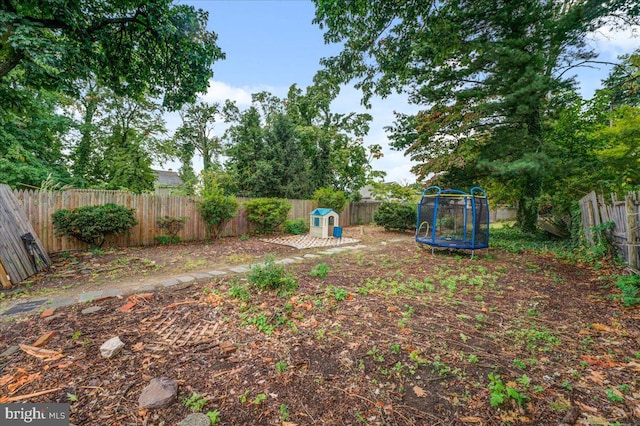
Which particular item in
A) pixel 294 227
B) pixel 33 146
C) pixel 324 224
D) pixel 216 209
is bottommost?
pixel 294 227

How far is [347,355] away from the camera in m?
2.25

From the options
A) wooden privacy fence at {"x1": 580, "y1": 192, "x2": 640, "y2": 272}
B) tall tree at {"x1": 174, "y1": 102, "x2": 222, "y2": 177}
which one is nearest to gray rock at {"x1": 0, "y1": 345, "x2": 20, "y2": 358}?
wooden privacy fence at {"x1": 580, "y1": 192, "x2": 640, "y2": 272}

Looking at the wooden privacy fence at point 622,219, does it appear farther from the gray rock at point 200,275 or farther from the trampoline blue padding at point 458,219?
the gray rock at point 200,275

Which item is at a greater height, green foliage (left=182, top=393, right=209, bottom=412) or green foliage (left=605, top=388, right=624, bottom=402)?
green foliage (left=605, top=388, right=624, bottom=402)

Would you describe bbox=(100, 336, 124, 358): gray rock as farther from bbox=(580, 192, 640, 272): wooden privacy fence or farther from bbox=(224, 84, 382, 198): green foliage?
bbox=(224, 84, 382, 198): green foliage

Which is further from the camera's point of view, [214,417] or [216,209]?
[216,209]

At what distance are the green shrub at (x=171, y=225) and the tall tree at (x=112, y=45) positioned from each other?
12.2 ft

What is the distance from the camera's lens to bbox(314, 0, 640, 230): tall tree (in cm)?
435

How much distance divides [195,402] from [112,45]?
18.4ft

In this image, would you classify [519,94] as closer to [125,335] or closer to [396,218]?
[396,218]

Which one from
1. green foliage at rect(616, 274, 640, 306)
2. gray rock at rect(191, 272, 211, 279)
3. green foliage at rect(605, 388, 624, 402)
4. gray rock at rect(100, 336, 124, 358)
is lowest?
green foliage at rect(605, 388, 624, 402)

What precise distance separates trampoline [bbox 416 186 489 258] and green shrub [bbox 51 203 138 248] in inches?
303

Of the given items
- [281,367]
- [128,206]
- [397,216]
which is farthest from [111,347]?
[397,216]

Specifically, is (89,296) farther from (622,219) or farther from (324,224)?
(622,219)
